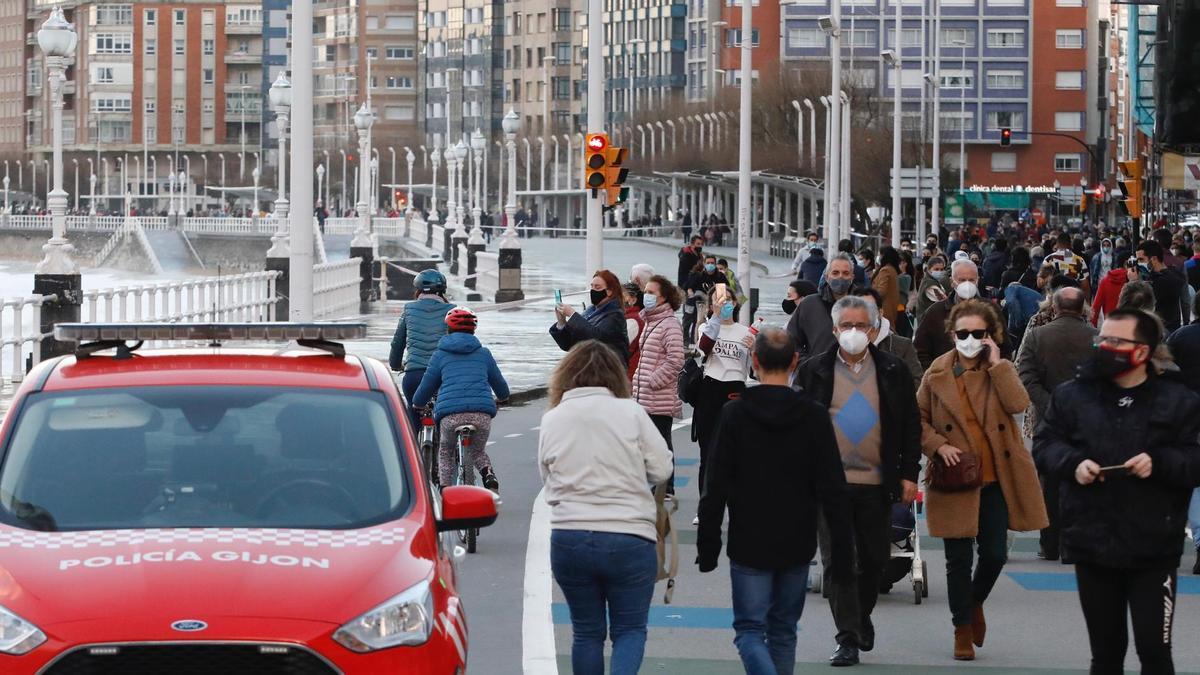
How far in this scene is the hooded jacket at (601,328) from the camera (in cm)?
1545

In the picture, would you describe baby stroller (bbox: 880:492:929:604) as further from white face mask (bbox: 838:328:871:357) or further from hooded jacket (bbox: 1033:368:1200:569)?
hooded jacket (bbox: 1033:368:1200:569)

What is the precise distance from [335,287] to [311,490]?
38.2 m

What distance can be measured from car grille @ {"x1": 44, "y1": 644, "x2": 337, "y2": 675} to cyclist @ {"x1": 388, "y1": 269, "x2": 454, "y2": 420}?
886cm

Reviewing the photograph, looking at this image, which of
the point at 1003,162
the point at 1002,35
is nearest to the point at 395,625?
the point at 1003,162

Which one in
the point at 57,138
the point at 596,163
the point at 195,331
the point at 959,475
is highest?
the point at 57,138

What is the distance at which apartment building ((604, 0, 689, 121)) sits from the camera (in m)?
158

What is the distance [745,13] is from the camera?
42844 millimetres

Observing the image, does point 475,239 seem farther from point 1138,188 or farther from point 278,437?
point 278,437

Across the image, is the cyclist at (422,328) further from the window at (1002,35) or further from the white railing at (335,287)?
the window at (1002,35)

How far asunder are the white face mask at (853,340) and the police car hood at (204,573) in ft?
9.30

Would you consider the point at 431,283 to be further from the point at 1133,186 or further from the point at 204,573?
the point at 1133,186

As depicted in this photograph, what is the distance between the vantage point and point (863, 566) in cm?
988

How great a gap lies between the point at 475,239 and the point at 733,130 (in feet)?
172

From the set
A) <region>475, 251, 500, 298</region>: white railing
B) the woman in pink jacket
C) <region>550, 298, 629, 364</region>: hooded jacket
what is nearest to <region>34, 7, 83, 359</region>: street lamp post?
<region>550, 298, 629, 364</region>: hooded jacket
